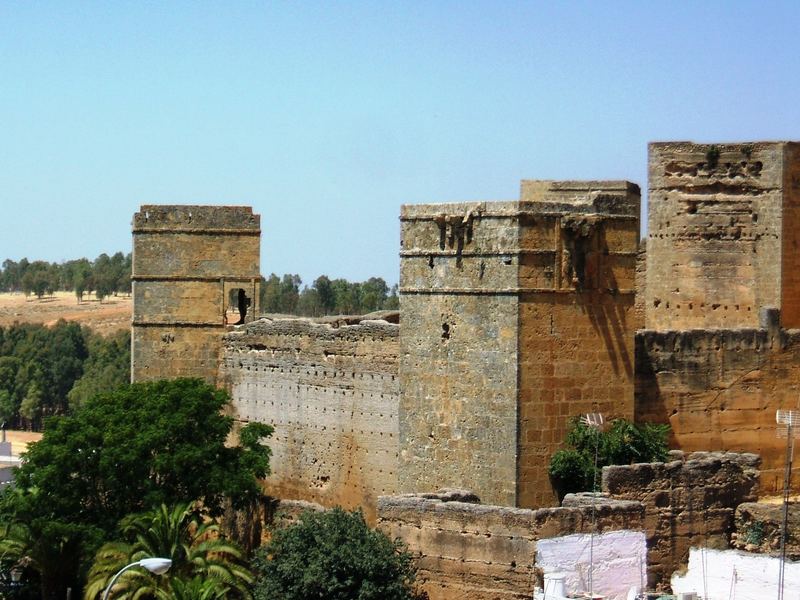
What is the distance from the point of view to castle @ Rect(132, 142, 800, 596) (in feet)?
76.0

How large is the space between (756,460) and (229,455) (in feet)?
25.9

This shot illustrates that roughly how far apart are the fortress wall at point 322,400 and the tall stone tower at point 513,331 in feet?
8.03

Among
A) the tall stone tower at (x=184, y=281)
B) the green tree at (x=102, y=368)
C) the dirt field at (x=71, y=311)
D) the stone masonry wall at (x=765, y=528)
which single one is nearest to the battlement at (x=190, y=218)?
the tall stone tower at (x=184, y=281)

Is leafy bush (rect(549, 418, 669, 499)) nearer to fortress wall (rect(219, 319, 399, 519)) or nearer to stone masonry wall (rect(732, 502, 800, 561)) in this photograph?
stone masonry wall (rect(732, 502, 800, 561))

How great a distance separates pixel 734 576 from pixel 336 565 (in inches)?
190

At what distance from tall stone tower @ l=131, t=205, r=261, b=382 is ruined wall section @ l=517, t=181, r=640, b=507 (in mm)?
10556

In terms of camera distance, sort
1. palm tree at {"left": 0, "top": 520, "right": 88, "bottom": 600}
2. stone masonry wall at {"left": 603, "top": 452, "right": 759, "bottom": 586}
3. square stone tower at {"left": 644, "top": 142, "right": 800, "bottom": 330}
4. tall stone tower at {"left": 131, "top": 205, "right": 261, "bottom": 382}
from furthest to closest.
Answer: tall stone tower at {"left": 131, "top": 205, "right": 261, "bottom": 382}, square stone tower at {"left": 644, "top": 142, "right": 800, "bottom": 330}, palm tree at {"left": 0, "top": 520, "right": 88, "bottom": 600}, stone masonry wall at {"left": 603, "top": 452, "right": 759, "bottom": 586}

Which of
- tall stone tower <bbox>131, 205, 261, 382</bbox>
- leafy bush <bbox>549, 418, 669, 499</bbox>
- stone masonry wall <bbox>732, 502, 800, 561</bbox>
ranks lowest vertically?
stone masonry wall <bbox>732, 502, 800, 561</bbox>

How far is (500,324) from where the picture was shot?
Answer: 75.9 ft

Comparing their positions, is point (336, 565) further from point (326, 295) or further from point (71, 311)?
point (71, 311)

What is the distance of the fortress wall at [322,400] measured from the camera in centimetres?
2711

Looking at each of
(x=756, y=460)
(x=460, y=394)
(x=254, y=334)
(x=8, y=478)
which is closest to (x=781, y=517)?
(x=756, y=460)


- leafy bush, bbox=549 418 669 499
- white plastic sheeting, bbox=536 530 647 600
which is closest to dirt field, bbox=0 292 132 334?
leafy bush, bbox=549 418 669 499

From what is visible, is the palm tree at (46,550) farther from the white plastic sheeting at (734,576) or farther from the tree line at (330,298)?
the tree line at (330,298)
